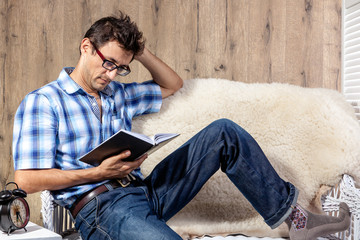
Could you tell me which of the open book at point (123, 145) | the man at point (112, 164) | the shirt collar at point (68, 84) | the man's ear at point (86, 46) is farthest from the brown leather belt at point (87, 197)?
the man's ear at point (86, 46)

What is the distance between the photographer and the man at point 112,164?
1194 millimetres

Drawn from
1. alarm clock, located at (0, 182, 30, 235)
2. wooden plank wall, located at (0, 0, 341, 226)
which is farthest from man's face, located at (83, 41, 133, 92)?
wooden plank wall, located at (0, 0, 341, 226)

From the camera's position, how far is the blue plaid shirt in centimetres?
121

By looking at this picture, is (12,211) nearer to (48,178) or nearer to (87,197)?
(48,178)

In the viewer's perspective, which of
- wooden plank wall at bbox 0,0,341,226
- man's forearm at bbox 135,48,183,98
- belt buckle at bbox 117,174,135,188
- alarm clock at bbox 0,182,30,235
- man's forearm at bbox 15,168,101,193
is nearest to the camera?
alarm clock at bbox 0,182,30,235

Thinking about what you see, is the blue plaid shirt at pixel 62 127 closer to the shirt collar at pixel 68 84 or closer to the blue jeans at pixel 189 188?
the shirt collar at pixel 68 84

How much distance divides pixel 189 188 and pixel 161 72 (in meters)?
0.54

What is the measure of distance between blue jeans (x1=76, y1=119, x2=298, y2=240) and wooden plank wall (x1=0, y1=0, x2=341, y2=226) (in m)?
0.81

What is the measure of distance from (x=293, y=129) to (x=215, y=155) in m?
0.53

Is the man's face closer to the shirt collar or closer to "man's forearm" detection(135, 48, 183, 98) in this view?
the shirt collar

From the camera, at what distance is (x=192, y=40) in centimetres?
210

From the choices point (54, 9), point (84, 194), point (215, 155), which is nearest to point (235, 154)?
point (215, 155)

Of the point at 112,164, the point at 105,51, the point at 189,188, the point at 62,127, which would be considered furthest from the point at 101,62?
the point at 189,188

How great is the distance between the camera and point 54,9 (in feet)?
6.49
